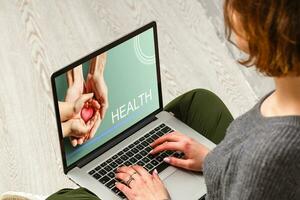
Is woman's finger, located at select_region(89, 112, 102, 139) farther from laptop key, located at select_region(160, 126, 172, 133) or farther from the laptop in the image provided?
laptop key, located at select_region(160, 126, 172, 133)

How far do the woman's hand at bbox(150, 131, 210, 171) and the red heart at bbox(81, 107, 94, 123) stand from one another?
0.16 meters

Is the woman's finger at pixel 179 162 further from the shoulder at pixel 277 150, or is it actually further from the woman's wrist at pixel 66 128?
the shoulder at pixel 277 150

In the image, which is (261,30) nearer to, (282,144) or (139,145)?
(282,144)

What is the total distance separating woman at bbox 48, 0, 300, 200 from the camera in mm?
873

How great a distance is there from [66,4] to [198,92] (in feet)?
3.43

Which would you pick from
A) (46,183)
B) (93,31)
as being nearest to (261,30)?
(46,183)

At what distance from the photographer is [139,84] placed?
4.77 ft

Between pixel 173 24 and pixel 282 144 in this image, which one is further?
pixel 173 24

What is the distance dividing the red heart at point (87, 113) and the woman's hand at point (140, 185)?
129mm

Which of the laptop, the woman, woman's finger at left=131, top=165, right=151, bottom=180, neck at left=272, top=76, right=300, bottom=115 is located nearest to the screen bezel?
the laptop

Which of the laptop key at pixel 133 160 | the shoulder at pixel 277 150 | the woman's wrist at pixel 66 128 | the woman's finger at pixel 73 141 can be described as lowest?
the laptop key at pixel 133 160

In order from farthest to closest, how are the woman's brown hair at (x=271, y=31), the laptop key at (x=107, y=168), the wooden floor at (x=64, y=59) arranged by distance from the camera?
the wooden floor at (x=64, y=59) < the laptop key at (x=107, y=168) < the woman's brown hair at (x=271, y=31)

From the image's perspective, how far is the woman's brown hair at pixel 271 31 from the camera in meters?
0.85

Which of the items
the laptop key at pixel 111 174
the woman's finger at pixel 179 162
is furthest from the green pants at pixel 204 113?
the laptop key at pixel 111 174
